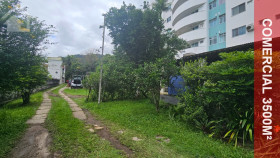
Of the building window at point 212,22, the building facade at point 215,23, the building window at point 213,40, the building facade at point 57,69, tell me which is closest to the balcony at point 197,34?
the building facade at point 215,23

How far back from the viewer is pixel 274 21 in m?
10.8

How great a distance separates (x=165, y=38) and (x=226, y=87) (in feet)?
23.0

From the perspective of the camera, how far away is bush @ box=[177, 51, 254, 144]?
125 inches

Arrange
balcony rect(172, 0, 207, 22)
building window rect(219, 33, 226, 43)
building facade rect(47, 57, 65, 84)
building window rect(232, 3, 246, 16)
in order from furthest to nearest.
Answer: building facade rect(47, 57, 65, 84), balcony rect(172, 0, 207, 22), building window rect(219, 33, 226, 43), building window rect(232, 3, 246, 16)

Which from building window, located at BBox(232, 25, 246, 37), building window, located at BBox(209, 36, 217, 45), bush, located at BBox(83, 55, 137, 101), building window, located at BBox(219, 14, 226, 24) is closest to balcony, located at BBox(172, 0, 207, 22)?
building window, located at BBox(219, 14, 226, 24)

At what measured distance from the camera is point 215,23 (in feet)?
53.2

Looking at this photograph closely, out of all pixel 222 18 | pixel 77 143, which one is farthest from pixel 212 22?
pixel 77 143

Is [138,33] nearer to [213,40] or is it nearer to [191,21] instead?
[213,40]

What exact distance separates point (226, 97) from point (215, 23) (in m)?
16.5

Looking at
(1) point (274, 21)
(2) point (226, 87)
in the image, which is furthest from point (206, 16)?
(2) point (226, 87)

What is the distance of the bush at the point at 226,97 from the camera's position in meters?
3.18

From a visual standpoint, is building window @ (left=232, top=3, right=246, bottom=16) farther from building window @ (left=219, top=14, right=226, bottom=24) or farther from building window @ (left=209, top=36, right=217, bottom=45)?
building window @ (left=209, top=36, right=217, bottom=45)

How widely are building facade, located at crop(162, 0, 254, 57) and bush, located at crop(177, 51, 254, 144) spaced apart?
8.16 meters

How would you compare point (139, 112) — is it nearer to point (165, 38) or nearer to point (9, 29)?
point (9, 29)
